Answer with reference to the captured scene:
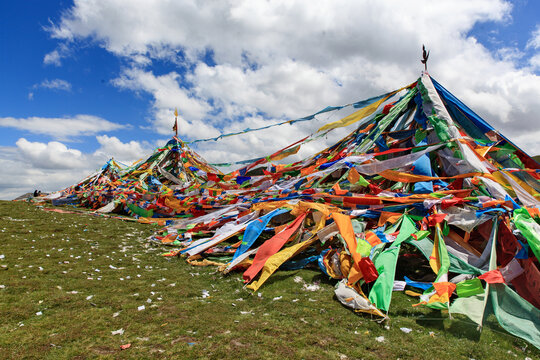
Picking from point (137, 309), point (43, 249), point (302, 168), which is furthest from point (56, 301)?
point (302, 168)

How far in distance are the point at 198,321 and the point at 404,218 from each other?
4455 millimetres

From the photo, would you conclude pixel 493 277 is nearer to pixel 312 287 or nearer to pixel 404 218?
pixel 404 218

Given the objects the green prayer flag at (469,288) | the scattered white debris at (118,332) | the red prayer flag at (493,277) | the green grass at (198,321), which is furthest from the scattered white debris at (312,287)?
the scattered white debris at (118,332)

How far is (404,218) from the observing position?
659cm

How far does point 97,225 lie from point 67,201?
33.2 feet

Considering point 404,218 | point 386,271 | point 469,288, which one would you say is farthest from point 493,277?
point 404,218

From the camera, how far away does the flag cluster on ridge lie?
16.2ft

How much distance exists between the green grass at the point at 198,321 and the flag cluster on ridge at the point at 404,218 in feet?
0.93

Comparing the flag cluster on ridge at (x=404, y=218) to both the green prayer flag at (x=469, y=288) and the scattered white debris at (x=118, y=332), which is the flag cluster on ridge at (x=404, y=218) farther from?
the scattered white debris at (x=118, y=332)

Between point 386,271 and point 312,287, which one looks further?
point 312,287

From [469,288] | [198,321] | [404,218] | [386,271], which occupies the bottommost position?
[198,321]

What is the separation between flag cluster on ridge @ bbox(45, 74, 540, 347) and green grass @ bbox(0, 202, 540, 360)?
28 centimetres

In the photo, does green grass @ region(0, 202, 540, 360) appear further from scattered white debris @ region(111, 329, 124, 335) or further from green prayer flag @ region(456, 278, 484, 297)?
green prayer flag @ region(456, 278, 484, 297)

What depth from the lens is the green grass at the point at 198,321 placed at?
3688 mm
